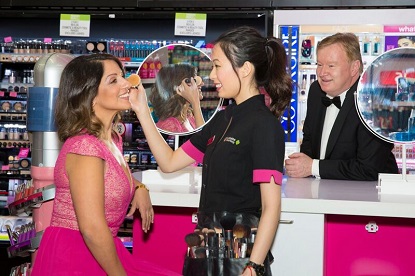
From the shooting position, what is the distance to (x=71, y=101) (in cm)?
269

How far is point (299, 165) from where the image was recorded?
391 cm

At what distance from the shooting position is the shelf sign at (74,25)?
5980mm

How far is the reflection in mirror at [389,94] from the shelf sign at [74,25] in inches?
120

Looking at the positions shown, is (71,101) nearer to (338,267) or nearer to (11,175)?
(338,267)

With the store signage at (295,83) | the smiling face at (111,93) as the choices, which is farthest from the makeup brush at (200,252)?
the store signage at (295,83)

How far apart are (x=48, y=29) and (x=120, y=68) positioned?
13.5ft

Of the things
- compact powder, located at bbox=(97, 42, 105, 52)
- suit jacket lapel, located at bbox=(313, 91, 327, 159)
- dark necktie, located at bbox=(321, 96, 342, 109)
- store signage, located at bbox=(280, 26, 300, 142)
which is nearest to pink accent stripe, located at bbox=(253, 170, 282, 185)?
dark necktie, located at bbox=(321, 96, 342, 109)

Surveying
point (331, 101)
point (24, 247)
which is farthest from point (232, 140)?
point (331, 101)

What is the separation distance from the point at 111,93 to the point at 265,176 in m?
0.66

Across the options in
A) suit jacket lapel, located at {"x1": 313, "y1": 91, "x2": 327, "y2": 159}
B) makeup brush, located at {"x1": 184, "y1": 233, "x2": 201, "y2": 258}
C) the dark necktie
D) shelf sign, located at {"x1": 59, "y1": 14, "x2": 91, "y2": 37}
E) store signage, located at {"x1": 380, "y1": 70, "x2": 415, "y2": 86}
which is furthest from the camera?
shelf sign, located at {"x1": 59, "y1": 14, "x2": 91, "y2": 37}

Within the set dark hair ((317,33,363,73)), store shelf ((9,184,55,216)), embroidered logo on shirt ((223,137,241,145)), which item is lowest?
store shelf ((9,184,55,216))

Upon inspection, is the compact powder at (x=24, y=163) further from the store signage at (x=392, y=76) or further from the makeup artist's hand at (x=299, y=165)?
the store signage at (x=392, y=76)

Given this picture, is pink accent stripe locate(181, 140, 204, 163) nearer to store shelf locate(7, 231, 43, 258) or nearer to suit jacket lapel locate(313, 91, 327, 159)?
store shelf locate(7, 231, 43, 258)

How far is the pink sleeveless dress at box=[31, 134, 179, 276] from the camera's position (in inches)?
103
